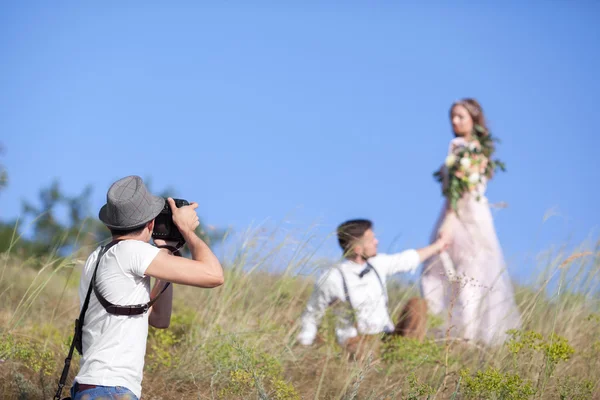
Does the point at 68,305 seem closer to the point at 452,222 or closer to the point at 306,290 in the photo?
the point at 306,290

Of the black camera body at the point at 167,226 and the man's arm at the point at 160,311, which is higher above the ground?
the black camera body at the point at 167,226

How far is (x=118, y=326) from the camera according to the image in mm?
3207

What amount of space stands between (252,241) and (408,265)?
1.52 meters

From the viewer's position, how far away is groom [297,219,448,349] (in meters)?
5.75

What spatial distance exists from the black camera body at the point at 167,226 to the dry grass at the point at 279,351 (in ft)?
2.28

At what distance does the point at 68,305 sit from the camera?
6043 mm

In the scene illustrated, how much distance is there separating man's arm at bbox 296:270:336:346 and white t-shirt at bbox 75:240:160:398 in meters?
2.44

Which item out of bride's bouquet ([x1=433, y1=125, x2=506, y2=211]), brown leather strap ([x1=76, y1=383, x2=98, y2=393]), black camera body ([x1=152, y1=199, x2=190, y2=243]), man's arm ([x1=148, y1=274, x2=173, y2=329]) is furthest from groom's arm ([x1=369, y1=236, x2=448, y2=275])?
brown leather strap ([x1=76, y1=383, x2=98, y2=393])

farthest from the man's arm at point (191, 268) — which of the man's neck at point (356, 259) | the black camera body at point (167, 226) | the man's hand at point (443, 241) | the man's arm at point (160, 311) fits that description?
the man's hand at point (443, 241)

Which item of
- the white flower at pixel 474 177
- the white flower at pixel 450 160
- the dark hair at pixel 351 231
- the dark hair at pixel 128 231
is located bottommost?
the dark hair at pixel 351 231

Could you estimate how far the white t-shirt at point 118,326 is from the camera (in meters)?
3.16

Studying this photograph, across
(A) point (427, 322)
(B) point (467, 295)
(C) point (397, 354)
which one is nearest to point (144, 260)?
(C) point (397, 354)

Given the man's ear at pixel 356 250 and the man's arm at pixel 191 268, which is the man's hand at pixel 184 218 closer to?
the man's arm at pixel 191 268

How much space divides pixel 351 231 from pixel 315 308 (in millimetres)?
772
